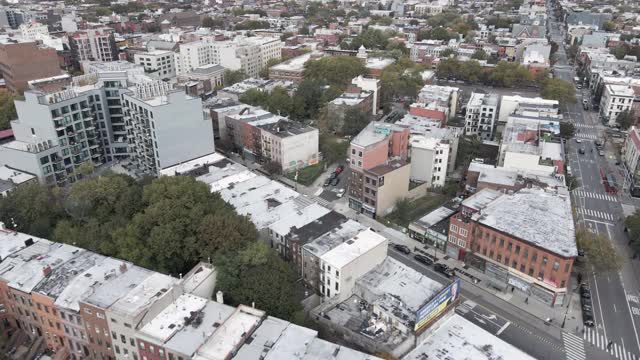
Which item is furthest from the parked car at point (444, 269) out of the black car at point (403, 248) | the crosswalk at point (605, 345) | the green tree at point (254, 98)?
the green tree at point (254, 98)

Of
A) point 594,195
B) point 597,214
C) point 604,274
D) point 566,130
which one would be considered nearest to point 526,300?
point 604,274

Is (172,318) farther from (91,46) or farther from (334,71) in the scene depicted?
(91,46)

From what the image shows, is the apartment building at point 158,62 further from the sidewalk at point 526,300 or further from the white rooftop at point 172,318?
the white rooftop at point 172,318

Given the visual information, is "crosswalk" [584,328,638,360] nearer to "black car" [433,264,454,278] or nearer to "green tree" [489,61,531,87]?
"black car" [433,264,454,278]

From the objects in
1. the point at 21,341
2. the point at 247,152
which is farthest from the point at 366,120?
the point at 21,341

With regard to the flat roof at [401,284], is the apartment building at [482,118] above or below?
above

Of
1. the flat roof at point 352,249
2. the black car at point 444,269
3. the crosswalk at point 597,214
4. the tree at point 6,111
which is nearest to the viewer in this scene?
the flat roof at point 352,249
